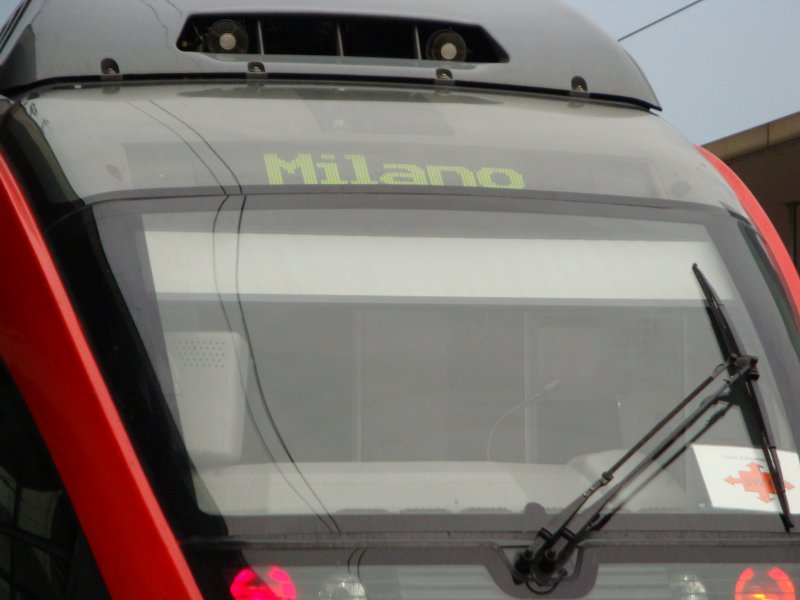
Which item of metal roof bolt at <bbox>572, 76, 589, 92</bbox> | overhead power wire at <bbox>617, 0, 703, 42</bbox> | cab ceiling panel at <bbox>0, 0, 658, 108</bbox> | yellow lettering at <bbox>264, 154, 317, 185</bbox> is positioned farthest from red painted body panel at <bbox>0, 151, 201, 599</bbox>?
overhead power wire at <bbox>617, 0, 703, 42</bbox>

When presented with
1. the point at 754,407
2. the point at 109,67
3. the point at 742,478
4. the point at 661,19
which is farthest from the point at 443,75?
the point at 661,19

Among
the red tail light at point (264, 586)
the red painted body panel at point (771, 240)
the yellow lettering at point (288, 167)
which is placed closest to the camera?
the red tail light at point (264, 586)

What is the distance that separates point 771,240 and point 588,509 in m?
1.14

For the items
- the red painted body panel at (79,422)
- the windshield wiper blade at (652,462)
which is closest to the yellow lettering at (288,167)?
the red painted body panel at (79,422)

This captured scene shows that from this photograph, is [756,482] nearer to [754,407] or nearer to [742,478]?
[742,478]

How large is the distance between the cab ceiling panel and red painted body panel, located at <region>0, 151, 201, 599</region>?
776 mm

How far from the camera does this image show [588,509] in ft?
9.27

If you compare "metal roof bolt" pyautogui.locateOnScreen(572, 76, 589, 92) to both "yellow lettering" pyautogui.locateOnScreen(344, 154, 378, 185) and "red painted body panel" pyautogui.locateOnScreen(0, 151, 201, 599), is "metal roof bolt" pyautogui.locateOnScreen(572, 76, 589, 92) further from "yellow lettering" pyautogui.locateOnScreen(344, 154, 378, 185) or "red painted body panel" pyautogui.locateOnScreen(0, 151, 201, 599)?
"red painted body panel" pyautogui.locateOnScreen(0, 151, 201, 599)

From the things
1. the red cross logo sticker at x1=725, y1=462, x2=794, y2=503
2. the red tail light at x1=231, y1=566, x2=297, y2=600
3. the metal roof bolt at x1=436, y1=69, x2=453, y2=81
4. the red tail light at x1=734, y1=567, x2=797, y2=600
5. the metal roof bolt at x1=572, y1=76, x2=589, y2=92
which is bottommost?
the red tail light at x1=734, y1=567, x2=797, y2=600

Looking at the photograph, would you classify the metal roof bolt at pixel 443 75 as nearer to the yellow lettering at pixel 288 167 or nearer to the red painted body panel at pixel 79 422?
the yellow lettering at pixel 288 167

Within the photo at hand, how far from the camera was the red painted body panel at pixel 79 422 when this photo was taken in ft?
8.77

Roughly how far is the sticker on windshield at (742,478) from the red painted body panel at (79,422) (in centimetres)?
112

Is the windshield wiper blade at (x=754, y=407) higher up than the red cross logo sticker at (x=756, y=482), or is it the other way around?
the windshield wiper blade at (x=754, y=407)

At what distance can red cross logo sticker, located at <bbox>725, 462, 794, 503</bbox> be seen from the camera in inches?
116
